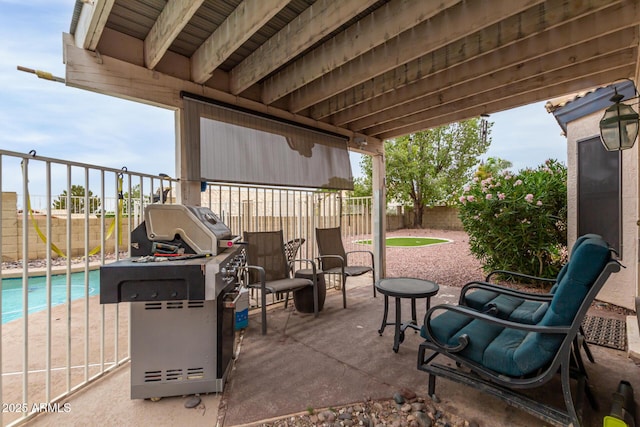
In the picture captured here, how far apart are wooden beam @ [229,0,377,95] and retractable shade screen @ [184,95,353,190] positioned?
0.45m

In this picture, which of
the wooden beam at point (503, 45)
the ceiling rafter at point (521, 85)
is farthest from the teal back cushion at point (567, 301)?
the ceiling rafter at point (521, 85)

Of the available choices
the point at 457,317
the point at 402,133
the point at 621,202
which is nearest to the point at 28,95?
the point at 402,133

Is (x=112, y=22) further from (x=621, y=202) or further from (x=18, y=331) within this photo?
(x=621, y=202)

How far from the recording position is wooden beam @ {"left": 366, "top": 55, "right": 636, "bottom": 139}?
9.63 ft

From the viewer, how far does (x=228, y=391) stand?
6.75 ft

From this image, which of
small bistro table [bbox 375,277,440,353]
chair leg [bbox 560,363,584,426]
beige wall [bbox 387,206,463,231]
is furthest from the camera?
beige wall [bbox 387,206,463,231]

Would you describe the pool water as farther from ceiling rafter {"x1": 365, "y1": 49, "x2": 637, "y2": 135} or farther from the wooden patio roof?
ceiling rafter {"x1": 365, "y1": 49, "x2": 637, "y2": 135}

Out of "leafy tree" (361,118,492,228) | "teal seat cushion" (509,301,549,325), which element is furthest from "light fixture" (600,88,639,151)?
"leafy tree" (361,118,492,228)

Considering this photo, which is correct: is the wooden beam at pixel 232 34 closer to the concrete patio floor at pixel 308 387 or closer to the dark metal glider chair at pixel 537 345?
the dark metal glider chair at pixel 537 345

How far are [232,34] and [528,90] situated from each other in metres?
3.28

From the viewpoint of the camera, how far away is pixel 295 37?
2576 millimetres

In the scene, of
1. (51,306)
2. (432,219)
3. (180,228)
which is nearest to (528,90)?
(180,228)

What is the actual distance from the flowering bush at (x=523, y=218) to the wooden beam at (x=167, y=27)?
4.77 m

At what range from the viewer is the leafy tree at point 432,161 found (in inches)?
599
